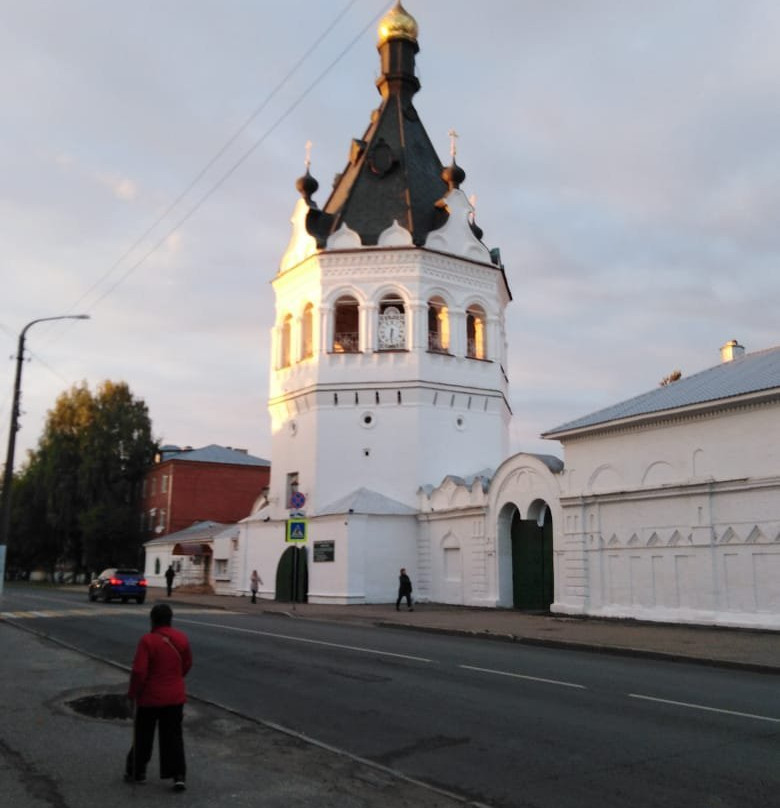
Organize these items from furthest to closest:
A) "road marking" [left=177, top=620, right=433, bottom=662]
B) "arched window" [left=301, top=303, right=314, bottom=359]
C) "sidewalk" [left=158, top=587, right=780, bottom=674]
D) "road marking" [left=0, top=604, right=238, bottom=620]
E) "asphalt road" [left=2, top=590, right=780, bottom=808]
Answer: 1. "arched window" [left=301, top=303, right=314, bottom=359]
2. "road marking" [left=0, top=604, right=238, bottom=620]
3. "sidewalk" [left=158, top=587, right=780, bottom=674]
4. "road marking" [left=177, top=620, right=433, bottom=662]
5. "asphalt road" [left=2, top=590, right=780, bottom=808]

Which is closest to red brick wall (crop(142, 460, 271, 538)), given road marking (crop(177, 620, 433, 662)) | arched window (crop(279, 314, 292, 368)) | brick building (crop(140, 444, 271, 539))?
brick building (crop(140, 444, 271, 539))

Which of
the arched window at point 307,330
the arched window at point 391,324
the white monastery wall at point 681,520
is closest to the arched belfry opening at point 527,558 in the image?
the white monastery wall at point 681,520

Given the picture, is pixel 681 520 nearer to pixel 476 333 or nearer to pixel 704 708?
pixel 704 708

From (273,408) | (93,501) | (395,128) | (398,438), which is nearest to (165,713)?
(398,438)

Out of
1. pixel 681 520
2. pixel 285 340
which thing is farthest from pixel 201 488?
Result: pixel 681 520

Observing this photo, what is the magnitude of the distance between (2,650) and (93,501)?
47.8 metres

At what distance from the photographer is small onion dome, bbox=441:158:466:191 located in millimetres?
37781

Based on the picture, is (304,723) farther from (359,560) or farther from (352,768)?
(359,560)

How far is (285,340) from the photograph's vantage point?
3828 cm

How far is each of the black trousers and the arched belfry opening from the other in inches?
850

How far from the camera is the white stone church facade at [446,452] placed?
2083 cm

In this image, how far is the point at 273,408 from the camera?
124ft

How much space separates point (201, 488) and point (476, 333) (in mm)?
28102

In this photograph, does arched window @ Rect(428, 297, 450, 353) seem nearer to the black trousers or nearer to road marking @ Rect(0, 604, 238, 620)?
road marking @ Rect(0, 604, 238, 620)
